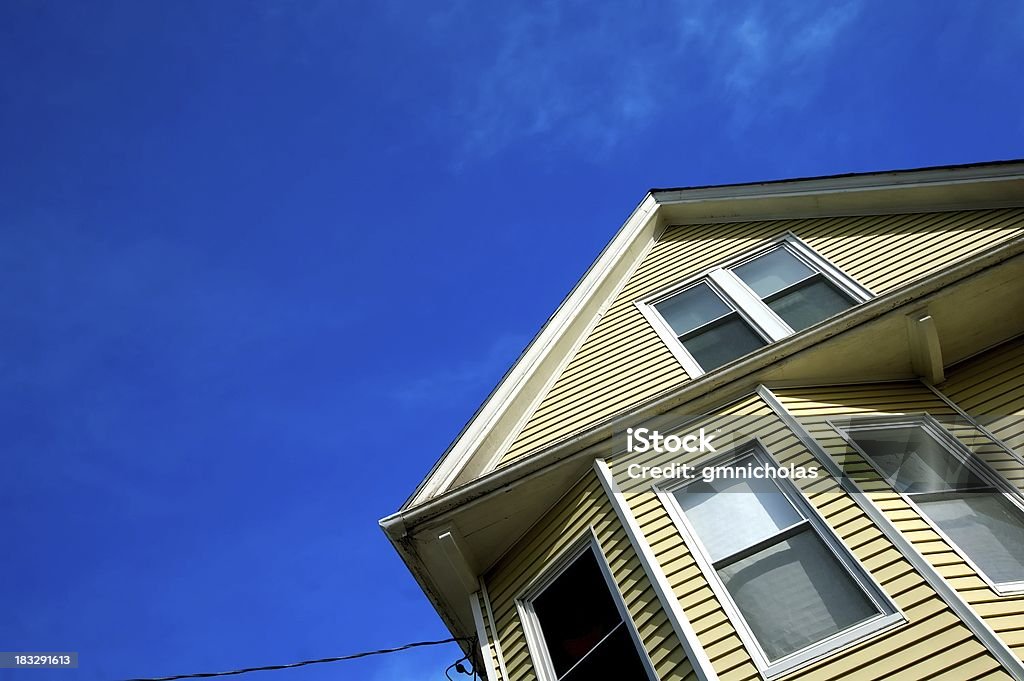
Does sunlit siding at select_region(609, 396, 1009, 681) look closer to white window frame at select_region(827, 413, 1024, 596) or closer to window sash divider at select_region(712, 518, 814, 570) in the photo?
window sash divider at select_region(712, 518, 814, 570)

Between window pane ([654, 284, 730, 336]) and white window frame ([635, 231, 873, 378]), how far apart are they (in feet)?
0.22

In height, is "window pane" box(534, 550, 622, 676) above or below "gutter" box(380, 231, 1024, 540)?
below

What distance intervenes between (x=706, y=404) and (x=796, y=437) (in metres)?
0.99

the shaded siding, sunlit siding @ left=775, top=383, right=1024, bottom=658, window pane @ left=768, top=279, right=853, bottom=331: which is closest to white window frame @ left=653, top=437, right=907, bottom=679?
sunlit siding @ left=775, top=383, right=1024, bottom=658

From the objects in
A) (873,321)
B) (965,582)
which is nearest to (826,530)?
(965,582)

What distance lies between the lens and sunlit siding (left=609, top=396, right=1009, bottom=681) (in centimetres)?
481

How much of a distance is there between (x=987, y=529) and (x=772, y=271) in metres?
4.58

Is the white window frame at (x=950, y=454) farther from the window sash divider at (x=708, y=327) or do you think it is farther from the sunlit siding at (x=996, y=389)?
the window sash divider at (x=708, y=327)

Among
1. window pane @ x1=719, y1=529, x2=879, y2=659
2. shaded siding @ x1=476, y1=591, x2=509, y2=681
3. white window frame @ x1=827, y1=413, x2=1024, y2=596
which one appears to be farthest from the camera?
shaded siding @ x1=476, y1=591, x2=509, y2=681

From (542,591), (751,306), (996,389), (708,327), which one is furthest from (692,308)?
(542,591)

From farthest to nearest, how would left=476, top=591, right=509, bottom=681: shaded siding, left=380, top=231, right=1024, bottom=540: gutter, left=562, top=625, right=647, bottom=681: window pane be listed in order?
1. left=380, top=231, right=1024, bottom=540: gutter
2. left=476, top=591, right=509, bottom=681: shaded siding
3. left=562, top=625, right=647, bottom=681: window pane

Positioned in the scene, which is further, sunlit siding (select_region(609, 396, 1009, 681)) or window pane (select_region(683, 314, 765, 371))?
window pane (select_region(683, 314, 765, 371))

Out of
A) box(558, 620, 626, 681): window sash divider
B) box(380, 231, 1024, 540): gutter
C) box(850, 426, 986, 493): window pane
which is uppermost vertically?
box(380, 231, 1024, 540): gutter

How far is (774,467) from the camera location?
6684 millimetres
